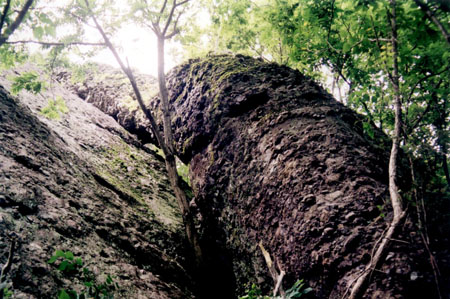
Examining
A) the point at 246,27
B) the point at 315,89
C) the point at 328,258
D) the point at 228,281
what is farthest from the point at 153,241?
the point at 246,27

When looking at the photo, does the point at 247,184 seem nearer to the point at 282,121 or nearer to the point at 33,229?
the point at 282,121

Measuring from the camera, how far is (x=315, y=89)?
436cm

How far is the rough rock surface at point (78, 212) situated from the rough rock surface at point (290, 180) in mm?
1090

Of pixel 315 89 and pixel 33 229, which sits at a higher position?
pixel 315 89

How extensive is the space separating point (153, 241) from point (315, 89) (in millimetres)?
3965

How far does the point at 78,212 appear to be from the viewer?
3.86m

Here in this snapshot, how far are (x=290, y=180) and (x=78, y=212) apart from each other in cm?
323

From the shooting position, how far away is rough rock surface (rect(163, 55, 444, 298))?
2449mm

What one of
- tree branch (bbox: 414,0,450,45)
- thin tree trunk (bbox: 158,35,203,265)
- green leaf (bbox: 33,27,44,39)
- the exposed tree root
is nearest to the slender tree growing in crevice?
thin tree trunk (bbox: 158,35,203,265)

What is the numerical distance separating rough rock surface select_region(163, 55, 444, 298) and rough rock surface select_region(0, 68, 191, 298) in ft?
3.58

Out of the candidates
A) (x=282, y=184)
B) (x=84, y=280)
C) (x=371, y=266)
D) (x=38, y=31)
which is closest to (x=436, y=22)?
(x=371, y=266)

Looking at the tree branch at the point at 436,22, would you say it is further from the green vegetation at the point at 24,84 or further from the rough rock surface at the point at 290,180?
the green vegetation at the point at 24,84

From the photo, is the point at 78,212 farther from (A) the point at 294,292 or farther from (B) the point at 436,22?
(B) the point at 436,22

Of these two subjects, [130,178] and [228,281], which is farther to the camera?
[130,178]
